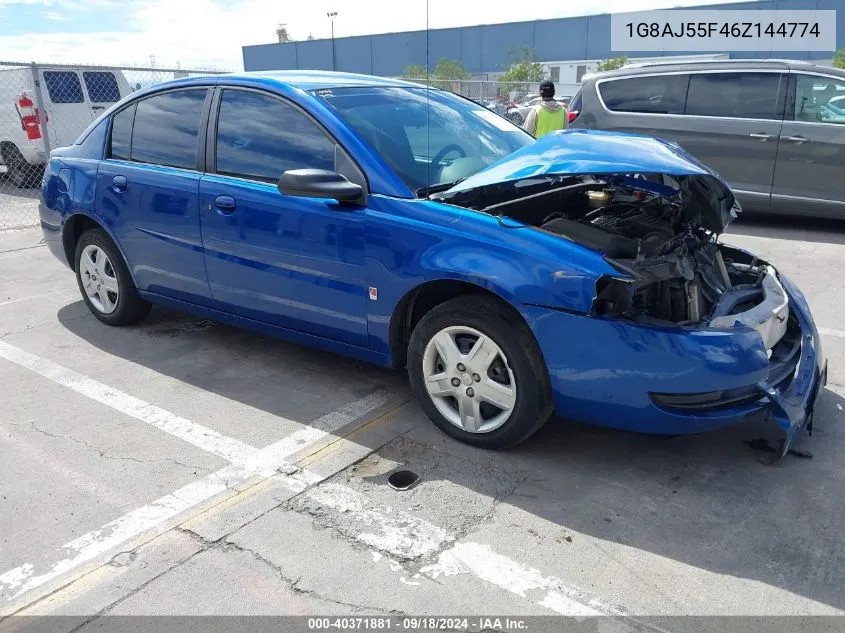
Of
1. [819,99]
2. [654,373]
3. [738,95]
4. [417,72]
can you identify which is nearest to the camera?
[654,373]

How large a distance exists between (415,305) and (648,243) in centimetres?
115

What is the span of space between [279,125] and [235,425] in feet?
5.24

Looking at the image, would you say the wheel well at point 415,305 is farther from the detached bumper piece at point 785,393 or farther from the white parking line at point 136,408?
the detached bumper piece at point 785,393

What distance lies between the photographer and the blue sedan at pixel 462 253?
2.94 metres

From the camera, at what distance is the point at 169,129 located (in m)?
4.45

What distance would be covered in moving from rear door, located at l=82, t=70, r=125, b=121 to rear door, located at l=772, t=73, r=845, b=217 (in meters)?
10.5

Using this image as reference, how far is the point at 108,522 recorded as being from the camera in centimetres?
288

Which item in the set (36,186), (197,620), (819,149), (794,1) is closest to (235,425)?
(197,620)

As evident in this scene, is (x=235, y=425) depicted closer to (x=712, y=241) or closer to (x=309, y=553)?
(x=309, y=553)

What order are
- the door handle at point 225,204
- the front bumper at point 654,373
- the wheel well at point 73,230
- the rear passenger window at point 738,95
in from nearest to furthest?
the front bumper at point 654,373
the door handle at point 225,204
the wheel well at point 73,230
the rear passenger window at point 738,95

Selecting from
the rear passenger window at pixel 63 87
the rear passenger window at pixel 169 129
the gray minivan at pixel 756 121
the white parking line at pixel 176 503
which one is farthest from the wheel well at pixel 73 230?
the rear passenger window at pixel 63 87

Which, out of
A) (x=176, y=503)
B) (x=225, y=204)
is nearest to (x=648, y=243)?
(x=225, y=204)

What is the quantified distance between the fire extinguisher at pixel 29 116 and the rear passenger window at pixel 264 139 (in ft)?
28.5

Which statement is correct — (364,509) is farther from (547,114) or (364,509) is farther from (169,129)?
(547,114)
